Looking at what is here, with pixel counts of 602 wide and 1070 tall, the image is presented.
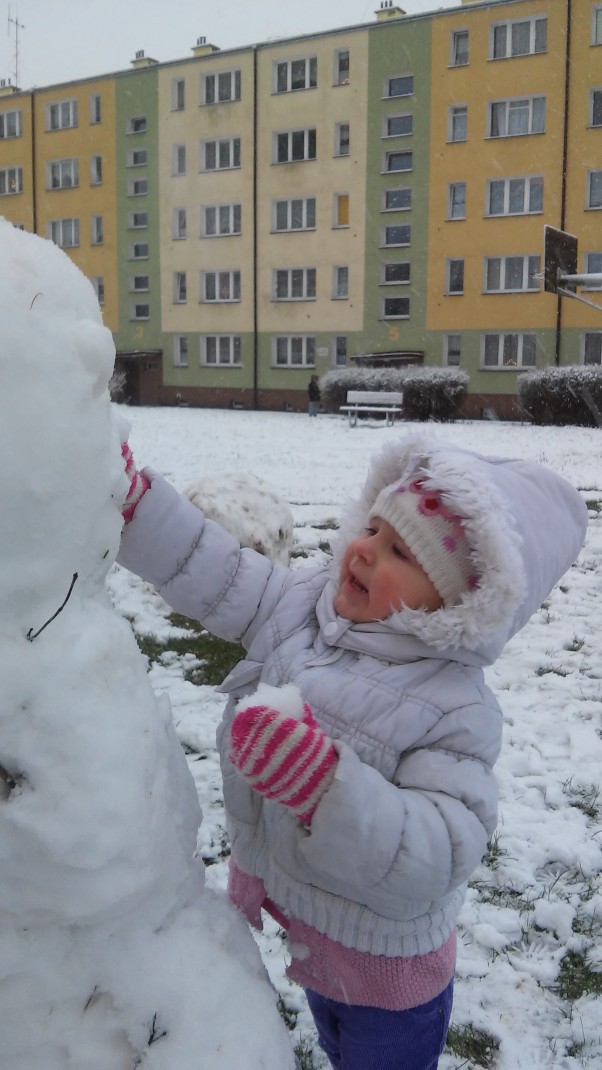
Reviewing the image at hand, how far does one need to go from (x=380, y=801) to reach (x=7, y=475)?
724mm

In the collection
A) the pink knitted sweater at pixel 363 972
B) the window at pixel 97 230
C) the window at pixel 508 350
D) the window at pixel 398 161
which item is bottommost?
the pink knitted sweater at pixel 363 972

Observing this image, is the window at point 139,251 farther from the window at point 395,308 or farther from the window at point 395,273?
the window at point 395,308

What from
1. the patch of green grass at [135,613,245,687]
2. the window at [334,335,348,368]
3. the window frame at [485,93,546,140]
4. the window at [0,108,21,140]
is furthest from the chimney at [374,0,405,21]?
the patch of green grass at [135,613,245,687]

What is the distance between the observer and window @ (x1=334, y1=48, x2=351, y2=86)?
2680 cm

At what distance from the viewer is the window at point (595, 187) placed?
79.6ft

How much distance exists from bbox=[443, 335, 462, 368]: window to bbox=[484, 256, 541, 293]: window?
1568 mm

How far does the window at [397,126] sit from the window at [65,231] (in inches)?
453

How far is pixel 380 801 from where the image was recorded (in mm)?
1348

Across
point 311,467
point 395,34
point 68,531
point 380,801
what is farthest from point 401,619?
point 395,34

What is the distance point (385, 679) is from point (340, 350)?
2688cm

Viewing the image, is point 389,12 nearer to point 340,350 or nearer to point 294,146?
point 294,146

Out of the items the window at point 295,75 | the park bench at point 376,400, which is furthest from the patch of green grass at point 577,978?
the window at point 295,75

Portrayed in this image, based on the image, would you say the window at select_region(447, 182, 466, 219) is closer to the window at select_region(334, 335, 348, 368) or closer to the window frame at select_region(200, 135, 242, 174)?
the window at select_region(334, 335, 348, 368)

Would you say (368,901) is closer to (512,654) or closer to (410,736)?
(410,736)
